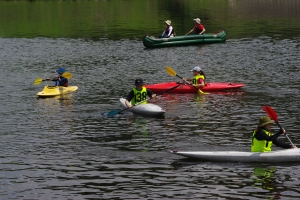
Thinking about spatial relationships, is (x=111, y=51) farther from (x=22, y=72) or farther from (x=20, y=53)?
(x=22, y=72)

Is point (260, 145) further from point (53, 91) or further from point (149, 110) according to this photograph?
point (53, 91)

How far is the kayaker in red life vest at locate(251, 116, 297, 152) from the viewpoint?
17.9m

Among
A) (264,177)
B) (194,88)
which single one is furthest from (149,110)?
(264,177)

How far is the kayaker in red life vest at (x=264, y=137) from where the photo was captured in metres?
17.9

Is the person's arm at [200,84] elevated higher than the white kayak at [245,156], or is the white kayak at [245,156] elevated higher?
the person's arm at [200,84]

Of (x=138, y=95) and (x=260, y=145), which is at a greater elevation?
(x=138, y=95)

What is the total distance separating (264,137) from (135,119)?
7896 millimetres

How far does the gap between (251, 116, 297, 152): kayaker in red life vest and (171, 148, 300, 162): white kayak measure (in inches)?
7.8

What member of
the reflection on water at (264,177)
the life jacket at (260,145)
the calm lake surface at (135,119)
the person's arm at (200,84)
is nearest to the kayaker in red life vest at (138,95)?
the calm lake surface at (135,119)

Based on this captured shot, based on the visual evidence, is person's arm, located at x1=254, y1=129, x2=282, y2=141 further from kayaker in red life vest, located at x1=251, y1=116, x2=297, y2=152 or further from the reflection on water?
the reflection on water

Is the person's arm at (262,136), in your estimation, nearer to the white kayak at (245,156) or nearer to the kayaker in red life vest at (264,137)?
the kayaker in red life vest at (264,137)

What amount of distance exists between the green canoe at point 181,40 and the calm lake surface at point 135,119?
0.64 metres

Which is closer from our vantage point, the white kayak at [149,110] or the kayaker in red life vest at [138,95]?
the white kayak at [149,110]

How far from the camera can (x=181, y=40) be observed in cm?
4803
